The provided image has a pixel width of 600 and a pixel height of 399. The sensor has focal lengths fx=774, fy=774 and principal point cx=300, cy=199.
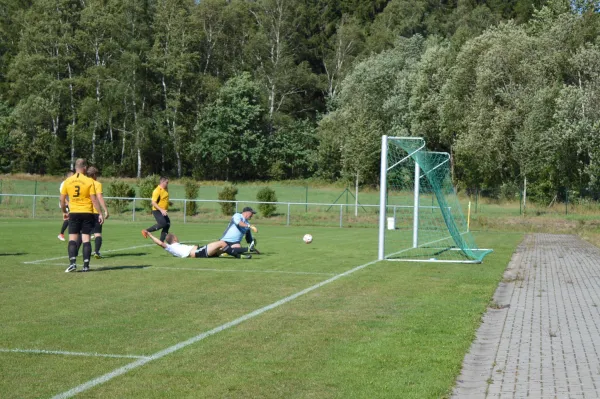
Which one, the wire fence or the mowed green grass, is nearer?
the mowed green grass

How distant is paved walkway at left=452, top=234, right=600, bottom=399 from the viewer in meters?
6.73

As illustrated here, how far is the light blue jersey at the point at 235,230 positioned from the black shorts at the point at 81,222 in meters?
3.82

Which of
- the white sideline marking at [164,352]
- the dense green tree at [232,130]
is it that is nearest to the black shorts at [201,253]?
the white sideline marking at [164,352]

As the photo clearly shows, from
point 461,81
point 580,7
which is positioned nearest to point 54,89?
point 461,81

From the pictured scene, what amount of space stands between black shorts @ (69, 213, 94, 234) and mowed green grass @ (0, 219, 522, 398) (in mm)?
824

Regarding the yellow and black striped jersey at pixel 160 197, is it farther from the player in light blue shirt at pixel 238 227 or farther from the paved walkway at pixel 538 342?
the paved walkway at pixel 538 342

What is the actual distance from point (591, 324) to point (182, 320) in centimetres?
535

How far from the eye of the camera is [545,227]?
4181 centimetres

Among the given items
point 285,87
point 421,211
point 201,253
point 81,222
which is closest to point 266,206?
point 421,211

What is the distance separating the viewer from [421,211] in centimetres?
3147

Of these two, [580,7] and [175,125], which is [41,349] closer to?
[580,7]

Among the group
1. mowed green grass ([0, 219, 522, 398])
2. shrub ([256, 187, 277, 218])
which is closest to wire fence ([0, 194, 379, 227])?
shrub ([256, 187, 277, 218])

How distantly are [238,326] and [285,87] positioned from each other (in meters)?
72.2

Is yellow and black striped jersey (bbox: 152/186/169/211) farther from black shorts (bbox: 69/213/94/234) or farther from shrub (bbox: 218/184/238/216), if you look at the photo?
shrub (bbox: 218/184/238/216)
